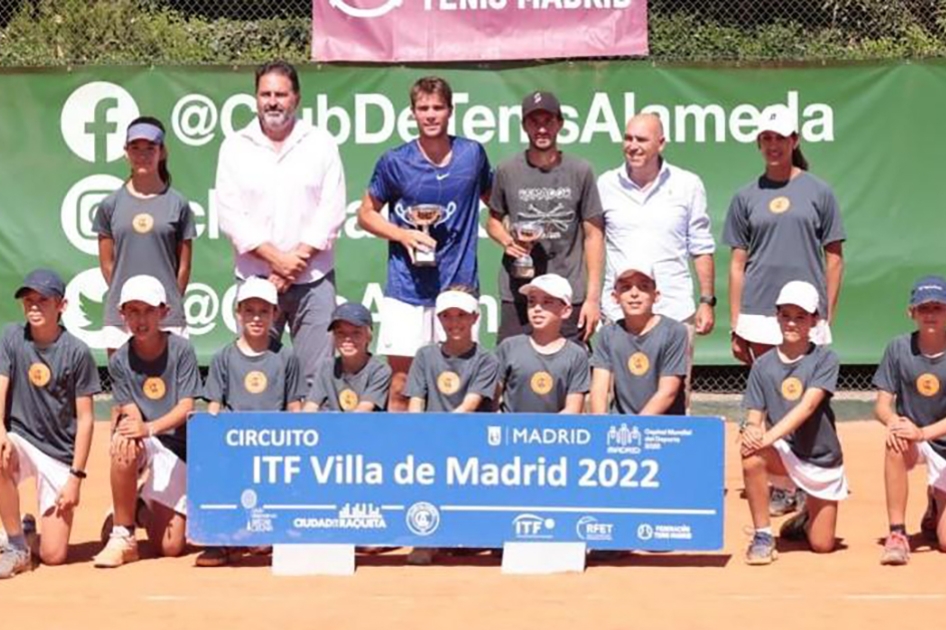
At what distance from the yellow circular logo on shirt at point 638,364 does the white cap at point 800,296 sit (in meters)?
0.58

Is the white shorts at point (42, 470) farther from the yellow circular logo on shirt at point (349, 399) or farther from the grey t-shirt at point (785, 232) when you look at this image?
the grey t-shirt at point (785, 232)

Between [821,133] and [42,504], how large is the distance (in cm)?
546

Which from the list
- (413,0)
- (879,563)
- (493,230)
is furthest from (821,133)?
(879,563)

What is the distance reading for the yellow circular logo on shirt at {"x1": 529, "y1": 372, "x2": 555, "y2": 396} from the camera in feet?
25.6

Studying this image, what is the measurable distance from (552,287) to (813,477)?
4.18 ft

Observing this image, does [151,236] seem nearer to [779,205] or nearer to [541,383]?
[541,383]

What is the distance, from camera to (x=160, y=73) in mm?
11352

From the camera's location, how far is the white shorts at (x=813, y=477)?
25.3 feet

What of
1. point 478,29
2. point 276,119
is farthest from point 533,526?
point 478,29

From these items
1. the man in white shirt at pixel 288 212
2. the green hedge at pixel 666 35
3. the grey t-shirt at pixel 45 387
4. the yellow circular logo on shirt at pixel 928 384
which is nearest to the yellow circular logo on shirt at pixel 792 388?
the yellow circular logo on shirt at pixel 928 384

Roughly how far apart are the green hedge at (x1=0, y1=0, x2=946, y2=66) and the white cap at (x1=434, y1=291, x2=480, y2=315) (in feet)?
13.3

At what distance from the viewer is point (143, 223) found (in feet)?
27.6

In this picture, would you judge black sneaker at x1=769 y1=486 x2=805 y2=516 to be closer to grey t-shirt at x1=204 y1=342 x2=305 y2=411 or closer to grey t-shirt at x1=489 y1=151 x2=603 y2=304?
grey t-shirt at x1=489 y1=151 x2=603 y2=304

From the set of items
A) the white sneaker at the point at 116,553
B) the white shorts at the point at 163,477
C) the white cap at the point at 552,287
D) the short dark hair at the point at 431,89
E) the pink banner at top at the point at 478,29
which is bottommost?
the white sneaker at the point at 116,553
